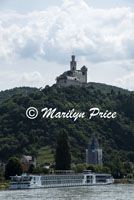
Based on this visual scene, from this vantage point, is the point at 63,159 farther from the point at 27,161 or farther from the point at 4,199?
the point at 4,199

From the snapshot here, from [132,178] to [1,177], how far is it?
182 feet

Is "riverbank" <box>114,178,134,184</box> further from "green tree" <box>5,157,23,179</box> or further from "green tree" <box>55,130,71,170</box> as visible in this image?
"green tree" <box>5,157,23,179</box>

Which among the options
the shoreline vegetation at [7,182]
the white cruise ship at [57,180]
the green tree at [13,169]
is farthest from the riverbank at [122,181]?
the green tree at [13,169]

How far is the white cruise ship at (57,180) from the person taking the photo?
123312 millimetres

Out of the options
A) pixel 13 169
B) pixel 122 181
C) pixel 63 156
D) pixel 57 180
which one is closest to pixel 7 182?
pixel 13 169

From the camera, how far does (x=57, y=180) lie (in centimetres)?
13412

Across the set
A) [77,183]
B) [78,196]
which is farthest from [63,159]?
[78,196]

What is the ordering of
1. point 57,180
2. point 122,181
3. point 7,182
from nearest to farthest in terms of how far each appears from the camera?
point 7,182
point 57,180
point 122,181

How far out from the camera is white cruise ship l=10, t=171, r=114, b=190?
123 metres

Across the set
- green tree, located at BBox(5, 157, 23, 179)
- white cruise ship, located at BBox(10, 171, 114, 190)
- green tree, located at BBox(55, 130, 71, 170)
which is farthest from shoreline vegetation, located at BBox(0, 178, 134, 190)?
green tree, located at BBox(55, 130, 71, 170)

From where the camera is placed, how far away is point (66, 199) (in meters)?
91.4

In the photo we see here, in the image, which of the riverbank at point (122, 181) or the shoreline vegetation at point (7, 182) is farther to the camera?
the riverbank at point (122, 181)

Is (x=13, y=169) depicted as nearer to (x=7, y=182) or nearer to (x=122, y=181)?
(x=7, y=182)

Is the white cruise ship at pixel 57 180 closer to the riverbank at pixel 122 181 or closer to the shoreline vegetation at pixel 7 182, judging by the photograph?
the shoreline vegetation at pixel 7 182
